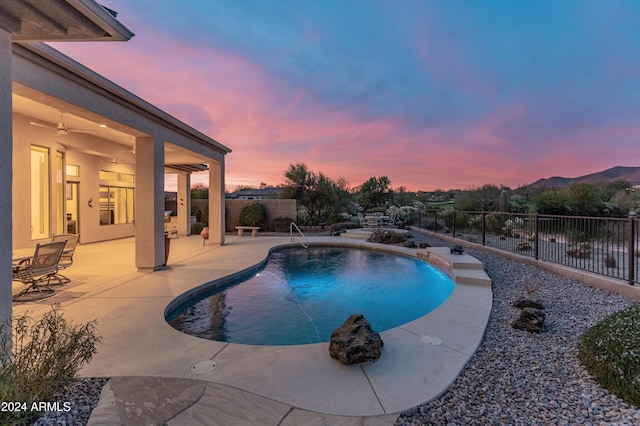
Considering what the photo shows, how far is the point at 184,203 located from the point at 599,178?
2829cm

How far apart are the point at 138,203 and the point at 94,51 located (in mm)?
4936

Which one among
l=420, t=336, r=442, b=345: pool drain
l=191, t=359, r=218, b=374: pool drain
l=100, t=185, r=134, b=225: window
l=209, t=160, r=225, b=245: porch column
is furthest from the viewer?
l=100, t=185, r=134, b=225: window

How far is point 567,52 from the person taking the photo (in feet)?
30.9

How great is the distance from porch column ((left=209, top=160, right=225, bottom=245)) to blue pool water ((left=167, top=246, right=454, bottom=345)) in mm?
2954

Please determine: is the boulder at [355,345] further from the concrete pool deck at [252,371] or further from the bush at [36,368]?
the bush at [36,368]

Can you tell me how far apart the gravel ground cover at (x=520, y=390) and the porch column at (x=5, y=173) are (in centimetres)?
105

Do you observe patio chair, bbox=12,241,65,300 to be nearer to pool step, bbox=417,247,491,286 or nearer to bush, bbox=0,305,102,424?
bush, bbox=0,305,102,424

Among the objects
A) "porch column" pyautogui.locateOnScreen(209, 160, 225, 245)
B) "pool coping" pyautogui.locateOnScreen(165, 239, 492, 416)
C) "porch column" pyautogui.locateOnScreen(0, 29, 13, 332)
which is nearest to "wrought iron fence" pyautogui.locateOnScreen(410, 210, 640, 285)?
"pool coping" pyautogui.locateOnScreen(165, 239, 492, 416)

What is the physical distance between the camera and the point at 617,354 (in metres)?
2.56

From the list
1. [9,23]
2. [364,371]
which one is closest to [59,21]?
[9,23]

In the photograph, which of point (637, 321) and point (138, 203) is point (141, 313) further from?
point (637, 321)

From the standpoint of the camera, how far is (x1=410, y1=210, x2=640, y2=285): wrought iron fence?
5.74 metres

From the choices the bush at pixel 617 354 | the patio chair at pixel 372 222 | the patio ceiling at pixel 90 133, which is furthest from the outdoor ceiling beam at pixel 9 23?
the patio chair at pixel 372 222

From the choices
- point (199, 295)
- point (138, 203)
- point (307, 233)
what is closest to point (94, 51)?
point (138, 203)
